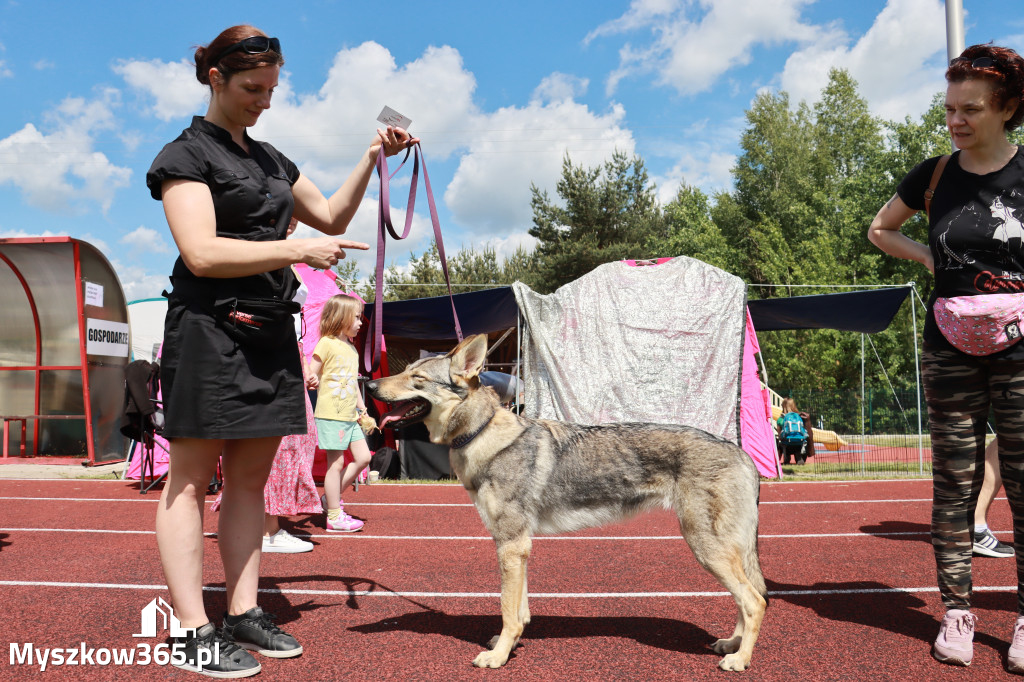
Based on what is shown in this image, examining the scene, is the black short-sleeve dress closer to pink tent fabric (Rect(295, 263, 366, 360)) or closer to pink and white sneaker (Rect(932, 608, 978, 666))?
pink and white sneaker (Rect(932, 608, 978, 666))

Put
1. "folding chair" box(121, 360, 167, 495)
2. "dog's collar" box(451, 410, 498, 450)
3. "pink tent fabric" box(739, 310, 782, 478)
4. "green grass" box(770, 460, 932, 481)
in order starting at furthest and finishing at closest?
1. "green grass" box(770, 460, 932, 481)
2. "pink tent fabric" box(739, 310, 782, 478)
3. "folding chair" box(121, 360, 167, 495)
4. "dog's collar" box(451, 410, 498, 450)

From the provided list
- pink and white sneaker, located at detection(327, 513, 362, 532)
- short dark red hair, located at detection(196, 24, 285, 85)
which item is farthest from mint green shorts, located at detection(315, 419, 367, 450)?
short dark red hair, located at detection(196, 24, 285, 85)

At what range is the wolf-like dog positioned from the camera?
10.8ft

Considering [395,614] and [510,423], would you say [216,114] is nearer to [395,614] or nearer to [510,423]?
[510,423]

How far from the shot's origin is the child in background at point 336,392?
6.82 meters

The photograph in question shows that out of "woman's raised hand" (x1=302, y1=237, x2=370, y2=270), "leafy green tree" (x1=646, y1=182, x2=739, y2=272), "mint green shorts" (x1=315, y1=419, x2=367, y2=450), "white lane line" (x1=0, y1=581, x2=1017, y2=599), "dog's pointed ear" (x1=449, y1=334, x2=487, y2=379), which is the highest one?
"leafy green tree" (x1=646, y1=182, x2=739, y2=272)

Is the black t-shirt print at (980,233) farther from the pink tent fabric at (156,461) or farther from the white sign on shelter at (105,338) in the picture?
the white sign on shelter at (105,338)

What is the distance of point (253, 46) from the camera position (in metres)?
2.87

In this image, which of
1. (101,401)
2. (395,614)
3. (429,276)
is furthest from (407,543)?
(429,276)

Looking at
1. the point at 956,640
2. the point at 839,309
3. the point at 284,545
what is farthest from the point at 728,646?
the point at 839,309

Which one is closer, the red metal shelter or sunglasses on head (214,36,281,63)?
sunglasses on head (214,36,281,63)

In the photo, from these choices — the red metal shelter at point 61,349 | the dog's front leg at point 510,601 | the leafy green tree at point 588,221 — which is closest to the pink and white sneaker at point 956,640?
the dog's front leg at point 510,601

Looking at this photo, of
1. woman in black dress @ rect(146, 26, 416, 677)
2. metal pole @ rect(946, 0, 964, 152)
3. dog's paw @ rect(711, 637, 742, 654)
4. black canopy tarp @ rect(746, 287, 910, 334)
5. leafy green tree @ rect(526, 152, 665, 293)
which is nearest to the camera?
woman in black dress @ rect(146, 26, 416, 677)

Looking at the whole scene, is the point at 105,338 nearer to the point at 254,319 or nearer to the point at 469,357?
the point at 469,357
